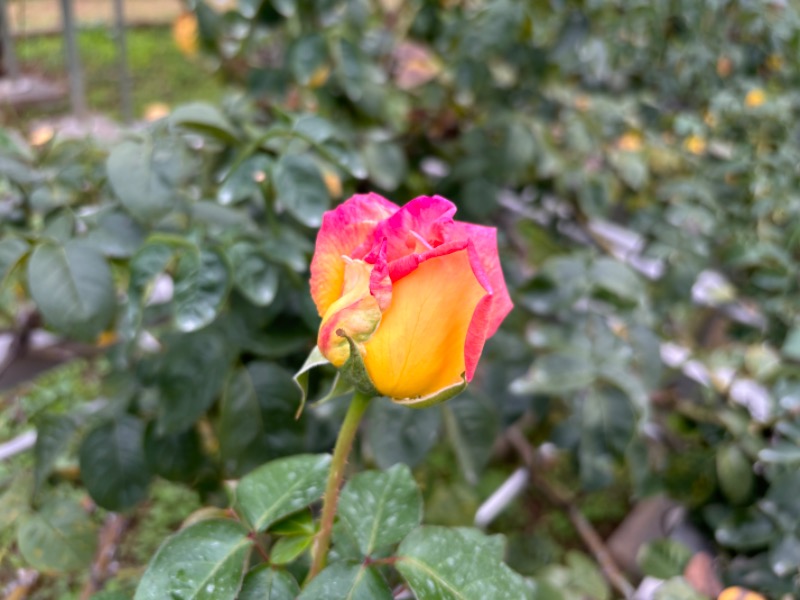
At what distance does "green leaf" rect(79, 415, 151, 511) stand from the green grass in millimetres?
2346

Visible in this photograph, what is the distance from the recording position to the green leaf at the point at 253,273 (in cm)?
60

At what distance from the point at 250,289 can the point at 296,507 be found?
237 millimetres

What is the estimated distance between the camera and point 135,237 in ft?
2.11

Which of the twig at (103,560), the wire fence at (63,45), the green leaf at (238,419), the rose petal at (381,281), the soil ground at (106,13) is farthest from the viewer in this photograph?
the soil ground at (106,13)

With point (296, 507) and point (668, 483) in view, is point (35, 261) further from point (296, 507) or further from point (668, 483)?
point (668, 483)

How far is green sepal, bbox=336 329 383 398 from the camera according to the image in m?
0.35

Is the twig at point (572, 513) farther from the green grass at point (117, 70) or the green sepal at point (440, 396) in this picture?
the green grass at point (117, 70)

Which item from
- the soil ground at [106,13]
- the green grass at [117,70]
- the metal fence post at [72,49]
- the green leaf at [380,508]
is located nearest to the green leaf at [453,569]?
the green leaf at [380,508]

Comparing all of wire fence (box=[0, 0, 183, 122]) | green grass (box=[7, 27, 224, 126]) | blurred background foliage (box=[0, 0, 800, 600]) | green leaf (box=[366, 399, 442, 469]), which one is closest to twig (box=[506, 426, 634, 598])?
blurred background foliage (box=[0, 0, 800, 600])

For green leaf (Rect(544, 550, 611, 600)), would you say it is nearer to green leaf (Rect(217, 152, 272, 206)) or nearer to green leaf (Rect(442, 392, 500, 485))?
green leaf (Rect(442, 392, 500, 485))

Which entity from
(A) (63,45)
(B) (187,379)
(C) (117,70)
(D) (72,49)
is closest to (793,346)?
(B) (187,379)

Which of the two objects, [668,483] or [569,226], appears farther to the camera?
[569,226]

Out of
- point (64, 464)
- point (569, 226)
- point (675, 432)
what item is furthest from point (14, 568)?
point (569, 226)

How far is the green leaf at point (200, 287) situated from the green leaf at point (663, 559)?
523mm
